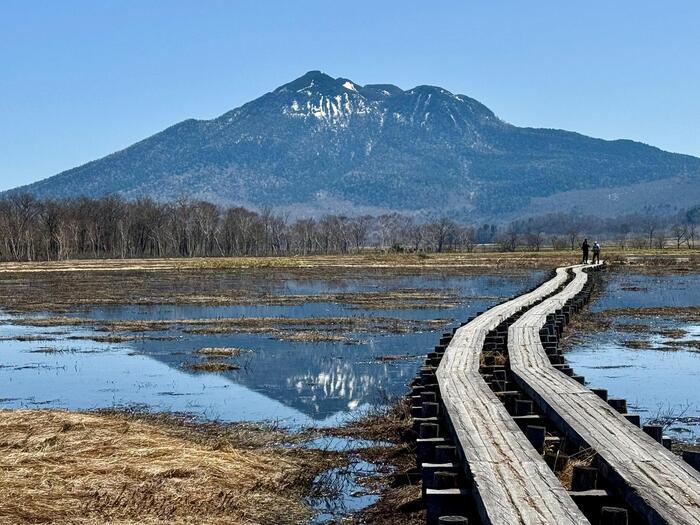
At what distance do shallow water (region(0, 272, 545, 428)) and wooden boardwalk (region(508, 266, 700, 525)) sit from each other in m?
3.30

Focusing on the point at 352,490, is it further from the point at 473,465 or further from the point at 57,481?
the point at 57,481

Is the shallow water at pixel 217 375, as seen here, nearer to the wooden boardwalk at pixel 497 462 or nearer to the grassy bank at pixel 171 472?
the grassy bank at pixel 171 472

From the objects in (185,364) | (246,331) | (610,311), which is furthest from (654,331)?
(185,364)

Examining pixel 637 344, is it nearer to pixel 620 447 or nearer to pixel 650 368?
pixel 650 368

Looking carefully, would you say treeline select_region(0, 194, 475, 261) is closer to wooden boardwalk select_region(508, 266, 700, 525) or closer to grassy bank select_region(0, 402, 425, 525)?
grassy bank select_region(0, 402, 425, 525)

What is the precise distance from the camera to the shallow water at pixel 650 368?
1443 centimetres

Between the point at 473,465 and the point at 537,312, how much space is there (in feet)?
59.1

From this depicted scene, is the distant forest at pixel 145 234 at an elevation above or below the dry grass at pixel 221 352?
above

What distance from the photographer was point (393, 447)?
40.7ft

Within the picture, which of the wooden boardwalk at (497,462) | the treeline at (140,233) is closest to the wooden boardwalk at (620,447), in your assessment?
the wooden boardwalk at (497,462)

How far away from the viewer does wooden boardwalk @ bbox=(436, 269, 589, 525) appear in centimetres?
705

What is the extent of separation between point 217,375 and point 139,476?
9.09m

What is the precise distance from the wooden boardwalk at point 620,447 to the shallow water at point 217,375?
3298 millimetres

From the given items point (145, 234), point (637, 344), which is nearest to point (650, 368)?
point (637, 344)
